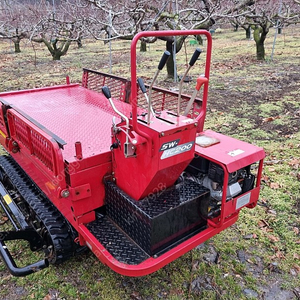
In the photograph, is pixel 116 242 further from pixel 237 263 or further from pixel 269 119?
pixel 269 119

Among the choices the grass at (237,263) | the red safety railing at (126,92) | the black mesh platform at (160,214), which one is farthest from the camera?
the red safety railing at (126,92)

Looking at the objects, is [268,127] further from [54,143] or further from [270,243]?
[54,143]

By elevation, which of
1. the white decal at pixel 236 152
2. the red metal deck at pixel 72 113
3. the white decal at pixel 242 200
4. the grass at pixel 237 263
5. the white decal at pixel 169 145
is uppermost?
the white decal at pixel 169 145

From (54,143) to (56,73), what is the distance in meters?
12.3

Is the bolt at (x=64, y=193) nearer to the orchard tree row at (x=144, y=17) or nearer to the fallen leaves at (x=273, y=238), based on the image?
the fallen leaves at (x=273, y=238)

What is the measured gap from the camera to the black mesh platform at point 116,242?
257 cm

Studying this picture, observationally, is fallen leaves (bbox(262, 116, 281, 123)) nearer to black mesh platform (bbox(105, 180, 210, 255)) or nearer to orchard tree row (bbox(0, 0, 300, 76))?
orchard tree row (bbox(0, 0, 300, 76))

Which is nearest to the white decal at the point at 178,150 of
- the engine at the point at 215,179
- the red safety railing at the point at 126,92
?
the engine at the point at 215,179

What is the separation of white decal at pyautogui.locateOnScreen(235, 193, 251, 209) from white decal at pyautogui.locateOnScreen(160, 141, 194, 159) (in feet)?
2.47

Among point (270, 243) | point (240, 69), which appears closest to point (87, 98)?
point (270, 243)

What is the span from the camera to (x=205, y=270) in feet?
10.5

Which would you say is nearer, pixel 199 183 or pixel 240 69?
pixel 199 183

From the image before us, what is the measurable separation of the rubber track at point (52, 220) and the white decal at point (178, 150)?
140cm

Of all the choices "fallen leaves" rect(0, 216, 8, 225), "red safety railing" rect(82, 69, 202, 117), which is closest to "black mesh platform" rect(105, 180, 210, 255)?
"red safety railing" rect(82, 69, 202, 117)
